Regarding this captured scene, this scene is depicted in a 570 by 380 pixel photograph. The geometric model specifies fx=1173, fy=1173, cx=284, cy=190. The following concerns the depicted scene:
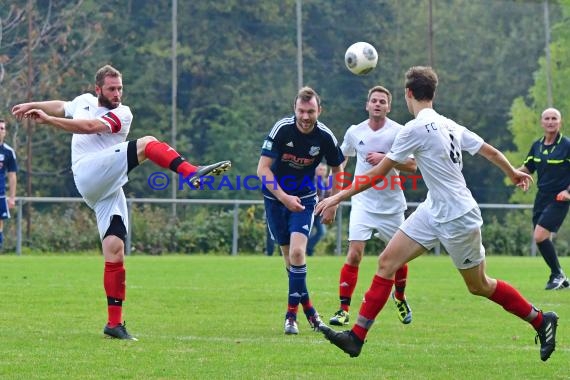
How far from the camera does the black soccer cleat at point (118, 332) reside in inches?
356

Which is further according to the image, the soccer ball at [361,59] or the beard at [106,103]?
the soccer ball at [361,59]

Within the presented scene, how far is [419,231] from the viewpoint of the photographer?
314 inches

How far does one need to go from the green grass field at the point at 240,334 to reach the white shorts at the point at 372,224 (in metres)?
0.84

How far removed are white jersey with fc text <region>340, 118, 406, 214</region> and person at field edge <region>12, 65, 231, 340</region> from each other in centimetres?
285

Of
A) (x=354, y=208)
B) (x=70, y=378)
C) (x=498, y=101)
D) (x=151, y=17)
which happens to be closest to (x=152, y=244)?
(x=151, y=17)

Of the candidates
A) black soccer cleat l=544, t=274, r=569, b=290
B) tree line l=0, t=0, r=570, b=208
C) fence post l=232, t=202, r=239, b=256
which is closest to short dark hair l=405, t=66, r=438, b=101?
black soccer cleat l=544, t=274, r=569, b=290

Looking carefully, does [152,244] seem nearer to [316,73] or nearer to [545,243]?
[316,73]

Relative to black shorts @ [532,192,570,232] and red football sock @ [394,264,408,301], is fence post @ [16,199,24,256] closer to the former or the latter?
black shorts @ [532,192,570,232]

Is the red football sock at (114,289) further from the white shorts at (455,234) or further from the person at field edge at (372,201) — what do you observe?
the white shorts at (455,234)

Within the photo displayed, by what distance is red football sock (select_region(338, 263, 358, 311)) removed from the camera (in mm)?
10953

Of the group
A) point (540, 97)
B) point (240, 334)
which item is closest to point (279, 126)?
point (240, 334)

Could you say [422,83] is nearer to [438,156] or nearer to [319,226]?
[438,156]

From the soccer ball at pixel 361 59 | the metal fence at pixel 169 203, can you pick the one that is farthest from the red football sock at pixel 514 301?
the metal fence at pixel 169 203

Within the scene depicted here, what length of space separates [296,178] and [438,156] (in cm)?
271
